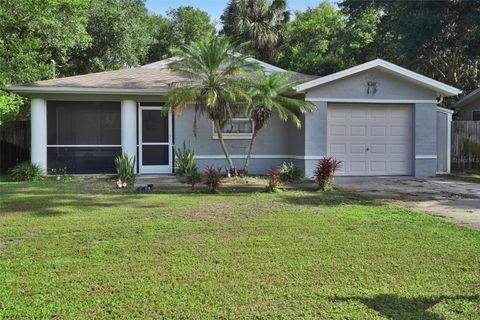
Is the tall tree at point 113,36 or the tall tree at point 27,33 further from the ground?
the tall tree at point 113,36

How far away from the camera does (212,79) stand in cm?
1320

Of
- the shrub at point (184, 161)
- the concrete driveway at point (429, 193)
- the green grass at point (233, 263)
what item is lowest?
the green grass at point (233, 263)

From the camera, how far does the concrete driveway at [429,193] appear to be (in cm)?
891

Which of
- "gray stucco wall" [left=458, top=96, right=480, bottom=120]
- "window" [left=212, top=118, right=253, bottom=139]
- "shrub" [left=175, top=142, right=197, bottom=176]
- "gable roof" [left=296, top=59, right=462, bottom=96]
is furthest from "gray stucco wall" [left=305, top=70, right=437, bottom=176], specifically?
"gray stucco wall" [left=458, top=96, right=480, bottom=120]

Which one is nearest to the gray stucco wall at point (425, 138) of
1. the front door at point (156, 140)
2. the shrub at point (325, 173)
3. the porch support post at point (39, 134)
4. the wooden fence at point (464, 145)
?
the wooden fence at point (464, 145)

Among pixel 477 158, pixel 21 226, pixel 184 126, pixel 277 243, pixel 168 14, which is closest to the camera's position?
pixel 277 243

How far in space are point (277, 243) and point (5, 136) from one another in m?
15.4

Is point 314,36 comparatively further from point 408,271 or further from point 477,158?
point 408,271

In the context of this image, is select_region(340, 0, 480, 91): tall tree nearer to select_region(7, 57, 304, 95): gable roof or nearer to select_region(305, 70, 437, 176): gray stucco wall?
select_region(305, 70, 437, 176): gray stucco wall

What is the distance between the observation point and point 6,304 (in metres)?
4.16

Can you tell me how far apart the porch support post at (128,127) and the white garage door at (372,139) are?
624 cm

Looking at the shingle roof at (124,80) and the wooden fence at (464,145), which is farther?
the wooden fence at (464,145)

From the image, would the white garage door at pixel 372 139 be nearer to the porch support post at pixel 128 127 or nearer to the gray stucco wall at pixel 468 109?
the porch support post at pixel 128 127

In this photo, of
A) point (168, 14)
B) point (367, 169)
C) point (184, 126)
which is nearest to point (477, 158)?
point (367, 169)
